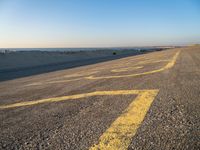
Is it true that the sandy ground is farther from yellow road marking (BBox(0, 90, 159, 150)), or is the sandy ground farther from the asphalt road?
yellow road marking (BBox(0, 90, 159, 150))

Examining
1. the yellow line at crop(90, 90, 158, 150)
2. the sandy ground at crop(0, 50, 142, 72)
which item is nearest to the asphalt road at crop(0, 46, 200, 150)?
the yellow line at crop(90, 90, 158, 150)

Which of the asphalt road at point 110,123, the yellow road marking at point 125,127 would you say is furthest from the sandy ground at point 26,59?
the yellow road marking at point 125,127

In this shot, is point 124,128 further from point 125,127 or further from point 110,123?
point 110,123

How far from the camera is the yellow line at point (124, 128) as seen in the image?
221cm

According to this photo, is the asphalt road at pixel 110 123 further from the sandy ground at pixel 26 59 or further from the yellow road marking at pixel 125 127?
the sandy ground at pixel 26 59

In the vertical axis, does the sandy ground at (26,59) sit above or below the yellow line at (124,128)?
below

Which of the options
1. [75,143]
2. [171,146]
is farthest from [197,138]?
[75,143]

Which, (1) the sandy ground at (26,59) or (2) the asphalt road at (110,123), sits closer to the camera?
(2) the asphalt road at (110,123)

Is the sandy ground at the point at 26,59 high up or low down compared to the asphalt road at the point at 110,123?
down

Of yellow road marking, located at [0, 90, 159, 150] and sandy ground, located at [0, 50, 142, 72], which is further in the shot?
sandy ground, located at [0, 50, 142, 72]

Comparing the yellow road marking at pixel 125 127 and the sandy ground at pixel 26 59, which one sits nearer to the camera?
the yellow road marking at pixel 125 127

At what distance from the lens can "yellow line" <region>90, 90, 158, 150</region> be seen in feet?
7.27

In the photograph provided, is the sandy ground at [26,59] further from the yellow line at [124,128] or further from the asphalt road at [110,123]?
the yellow line at [124,128]

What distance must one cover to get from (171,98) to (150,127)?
4.82ft
